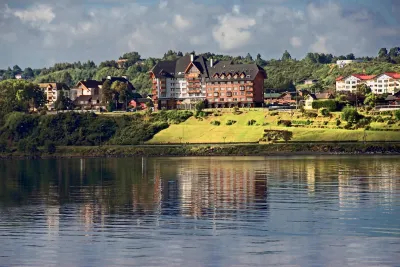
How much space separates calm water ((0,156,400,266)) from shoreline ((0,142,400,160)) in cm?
2406

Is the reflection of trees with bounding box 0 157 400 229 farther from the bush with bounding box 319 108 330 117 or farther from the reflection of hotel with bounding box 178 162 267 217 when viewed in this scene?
the bush with bounding box 319 108 330 117

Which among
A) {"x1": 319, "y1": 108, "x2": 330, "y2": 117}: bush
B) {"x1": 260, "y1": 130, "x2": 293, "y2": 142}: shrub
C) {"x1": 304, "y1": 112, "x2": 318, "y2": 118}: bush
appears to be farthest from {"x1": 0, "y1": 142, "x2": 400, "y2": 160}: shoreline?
{"x1": 319, "y1": 108, "x2": 330, "y2": 117}: bush

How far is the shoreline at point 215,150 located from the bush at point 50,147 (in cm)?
75

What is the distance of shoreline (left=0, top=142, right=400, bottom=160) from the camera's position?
437 ft

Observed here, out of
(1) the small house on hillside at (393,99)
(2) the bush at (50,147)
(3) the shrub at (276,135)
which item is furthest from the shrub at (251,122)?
(2) the bush at (50,147)

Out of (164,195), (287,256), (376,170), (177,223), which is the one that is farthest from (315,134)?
(287,256)

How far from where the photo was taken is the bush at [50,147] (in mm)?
159250

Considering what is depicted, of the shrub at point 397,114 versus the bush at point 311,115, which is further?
the bush at point 311,115

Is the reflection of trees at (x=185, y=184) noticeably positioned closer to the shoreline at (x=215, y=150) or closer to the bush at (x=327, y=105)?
the shoreline at (x=215, y=150)

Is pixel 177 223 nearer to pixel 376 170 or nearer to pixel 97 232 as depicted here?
pixel 97 232

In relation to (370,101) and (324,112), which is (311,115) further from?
(370,101)

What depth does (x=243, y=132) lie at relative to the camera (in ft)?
501

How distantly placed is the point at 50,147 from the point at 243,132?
35712 mm

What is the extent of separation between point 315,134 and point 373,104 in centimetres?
2374
